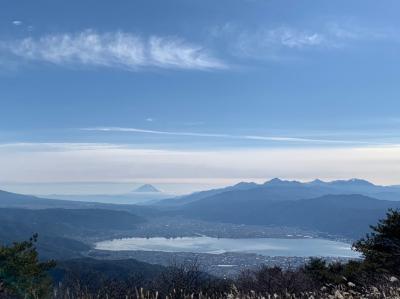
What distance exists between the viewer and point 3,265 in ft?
109

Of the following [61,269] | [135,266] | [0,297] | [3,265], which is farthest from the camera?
[135,266]

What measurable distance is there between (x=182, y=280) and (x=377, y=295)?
15.8m

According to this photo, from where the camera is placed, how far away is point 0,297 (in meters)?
7.79

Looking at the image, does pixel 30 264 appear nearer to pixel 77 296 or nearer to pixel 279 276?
pixel 279 276

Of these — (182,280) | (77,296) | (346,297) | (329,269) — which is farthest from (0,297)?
(329,269)

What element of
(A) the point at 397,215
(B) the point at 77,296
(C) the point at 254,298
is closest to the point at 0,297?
(B) the point at 77,296

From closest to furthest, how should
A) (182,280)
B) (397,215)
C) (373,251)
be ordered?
(182,280) → (373,251) → (397,215)

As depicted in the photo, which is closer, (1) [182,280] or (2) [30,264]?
(1) [182,280]

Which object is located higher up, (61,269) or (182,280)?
(182,280)

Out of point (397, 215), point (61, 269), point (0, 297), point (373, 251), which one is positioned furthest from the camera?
point (61, 269)

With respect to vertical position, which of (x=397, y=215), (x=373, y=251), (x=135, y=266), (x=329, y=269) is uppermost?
(x=397, y=215)

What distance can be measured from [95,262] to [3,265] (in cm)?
11201

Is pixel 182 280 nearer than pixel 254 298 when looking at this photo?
No

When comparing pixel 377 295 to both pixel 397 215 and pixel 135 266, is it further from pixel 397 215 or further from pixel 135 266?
pixel 135 266
